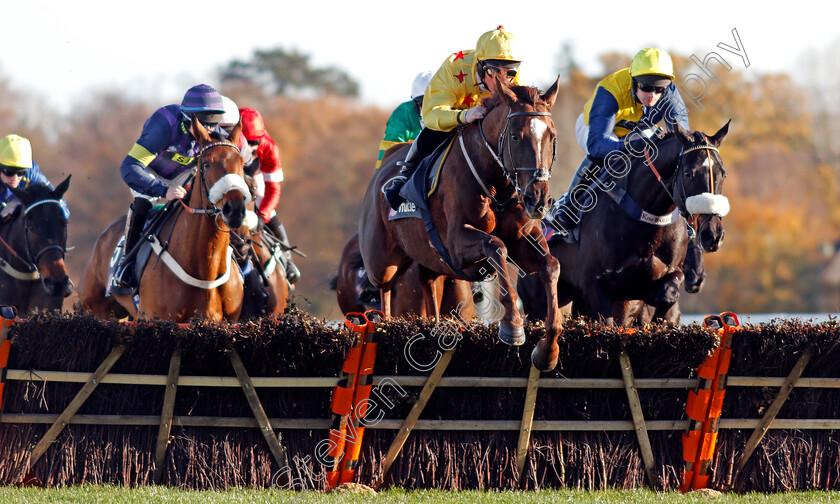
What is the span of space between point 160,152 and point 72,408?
8.73ft

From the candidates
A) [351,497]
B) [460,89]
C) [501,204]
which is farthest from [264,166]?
[351,497]

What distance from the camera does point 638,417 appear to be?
567 cm

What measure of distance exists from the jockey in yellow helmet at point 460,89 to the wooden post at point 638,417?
1.70 meters

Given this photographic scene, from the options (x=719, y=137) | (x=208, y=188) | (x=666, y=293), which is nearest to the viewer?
(x=719, y=137)

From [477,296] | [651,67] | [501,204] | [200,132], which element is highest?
[651,67]

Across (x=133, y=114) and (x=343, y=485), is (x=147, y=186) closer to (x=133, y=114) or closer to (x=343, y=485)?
(x=343, y=485)

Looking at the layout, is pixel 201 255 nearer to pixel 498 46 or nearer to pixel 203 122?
pixel 203 122

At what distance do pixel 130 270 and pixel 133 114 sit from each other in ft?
90.0

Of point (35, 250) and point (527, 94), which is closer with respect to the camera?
point (527, 94)

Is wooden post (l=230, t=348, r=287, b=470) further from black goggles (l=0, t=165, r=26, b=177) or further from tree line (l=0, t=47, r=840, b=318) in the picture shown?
tree line (l=0, t=47, r=840, b=318)

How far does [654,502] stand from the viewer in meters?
5.23

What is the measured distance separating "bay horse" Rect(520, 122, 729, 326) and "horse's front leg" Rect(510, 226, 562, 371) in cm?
94

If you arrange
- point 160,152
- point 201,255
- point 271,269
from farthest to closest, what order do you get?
1. point 271,269
2. point 160,152
3. point 201,255

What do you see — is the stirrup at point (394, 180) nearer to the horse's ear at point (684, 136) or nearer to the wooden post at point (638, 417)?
the horse's ear at point (684, 136)
